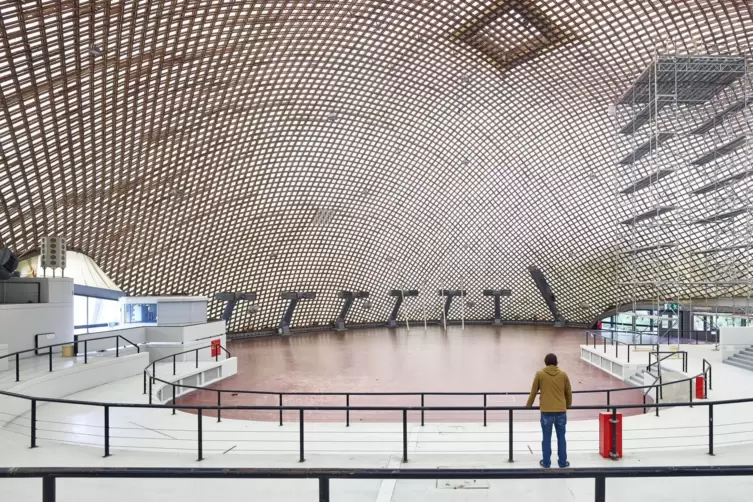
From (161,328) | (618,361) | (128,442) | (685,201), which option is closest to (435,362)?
(618,361)

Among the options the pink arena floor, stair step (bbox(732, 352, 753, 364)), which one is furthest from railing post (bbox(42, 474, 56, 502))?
stair step (bbox(732, 352, 753, 364))

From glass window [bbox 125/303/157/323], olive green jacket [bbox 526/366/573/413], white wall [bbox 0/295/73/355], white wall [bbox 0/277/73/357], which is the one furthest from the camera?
glass window [bbox 125/303/157/323]

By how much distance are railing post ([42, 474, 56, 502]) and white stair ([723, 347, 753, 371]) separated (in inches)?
992

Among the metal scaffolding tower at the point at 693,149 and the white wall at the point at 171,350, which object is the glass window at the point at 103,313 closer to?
the white wall at the point at 171,350

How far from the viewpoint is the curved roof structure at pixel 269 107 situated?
25.7m

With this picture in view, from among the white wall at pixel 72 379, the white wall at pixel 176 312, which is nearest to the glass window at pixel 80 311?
the white wall at pixel 176 312

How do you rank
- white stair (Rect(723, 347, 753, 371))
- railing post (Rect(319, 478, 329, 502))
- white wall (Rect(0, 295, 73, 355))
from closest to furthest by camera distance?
railing post (Rect(319, 478, 329, 502)) → white wall (Rect(0, 295, 73, 355)) → white stair (Rect(723, 347, 753, 371))

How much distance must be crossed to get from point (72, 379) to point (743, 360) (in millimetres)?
25722

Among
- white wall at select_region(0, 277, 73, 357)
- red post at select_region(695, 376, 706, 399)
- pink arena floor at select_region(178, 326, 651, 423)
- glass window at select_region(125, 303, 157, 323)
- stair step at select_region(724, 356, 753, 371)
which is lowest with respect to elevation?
pink arena floor at select_region(178, 326, 651, 423)

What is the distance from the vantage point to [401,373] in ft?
82.2

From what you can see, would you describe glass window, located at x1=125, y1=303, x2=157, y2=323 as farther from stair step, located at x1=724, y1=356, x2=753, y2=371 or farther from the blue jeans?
stair step, located at x1=724, y1=356, x2=753, y2=371

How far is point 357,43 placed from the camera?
34.4m

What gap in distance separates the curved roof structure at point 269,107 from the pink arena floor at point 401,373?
11.2 meters

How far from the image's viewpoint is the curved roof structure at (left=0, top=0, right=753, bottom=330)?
25672mm
